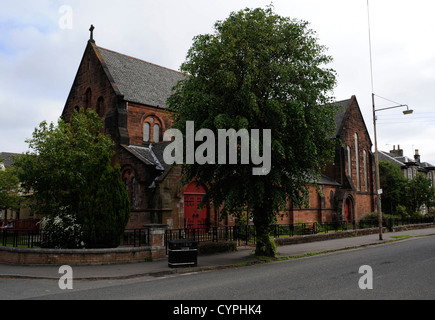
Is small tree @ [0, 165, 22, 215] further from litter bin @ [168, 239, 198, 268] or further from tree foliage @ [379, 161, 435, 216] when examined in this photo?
tree foliage @ [379, 161, 435, 216]

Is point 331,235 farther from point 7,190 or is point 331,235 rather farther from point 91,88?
point 7,190

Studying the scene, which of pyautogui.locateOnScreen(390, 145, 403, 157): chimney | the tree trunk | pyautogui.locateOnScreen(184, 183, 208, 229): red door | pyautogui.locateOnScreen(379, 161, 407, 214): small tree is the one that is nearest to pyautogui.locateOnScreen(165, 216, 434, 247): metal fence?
the tree trunk

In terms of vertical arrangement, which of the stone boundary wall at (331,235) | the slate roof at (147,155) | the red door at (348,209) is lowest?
the stone boundary wall at (331,235)

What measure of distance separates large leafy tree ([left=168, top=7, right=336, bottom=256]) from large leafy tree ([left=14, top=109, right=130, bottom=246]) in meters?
3.85

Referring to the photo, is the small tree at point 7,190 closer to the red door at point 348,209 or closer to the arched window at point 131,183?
the arched window at point 131,183

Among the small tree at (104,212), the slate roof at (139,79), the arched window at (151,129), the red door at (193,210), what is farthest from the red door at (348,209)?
the small tree at (104,212)

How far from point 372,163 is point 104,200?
3764cm

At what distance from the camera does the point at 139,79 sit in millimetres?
30375

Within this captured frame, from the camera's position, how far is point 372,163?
43.8 m

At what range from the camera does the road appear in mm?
8180

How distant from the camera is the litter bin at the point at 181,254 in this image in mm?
12656

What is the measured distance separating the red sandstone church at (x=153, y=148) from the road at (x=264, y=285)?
3.71 meters

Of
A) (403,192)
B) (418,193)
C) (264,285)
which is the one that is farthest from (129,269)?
(418,193)

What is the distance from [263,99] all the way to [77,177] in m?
12.0
